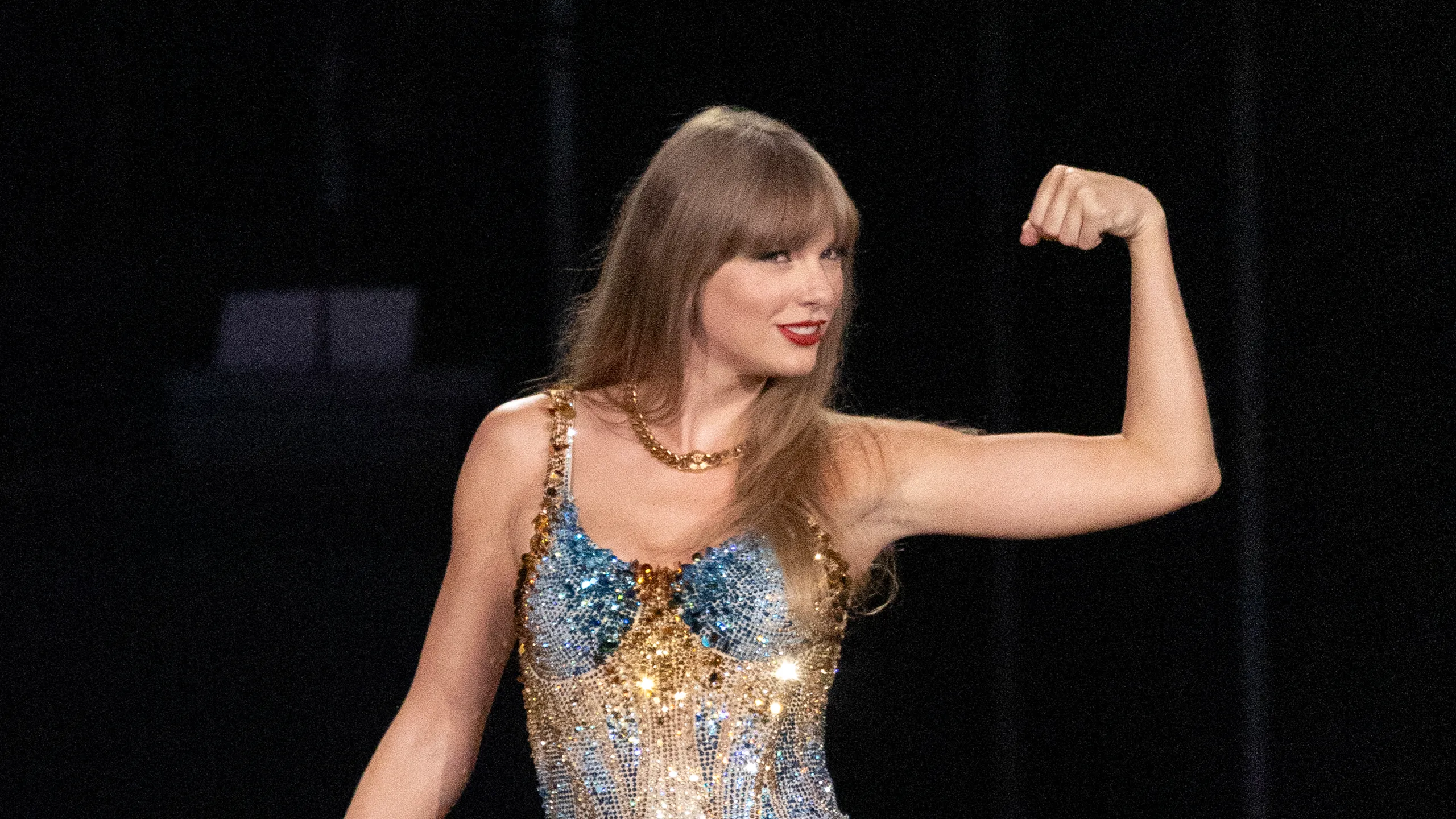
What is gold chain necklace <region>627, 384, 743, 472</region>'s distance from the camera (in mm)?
1784

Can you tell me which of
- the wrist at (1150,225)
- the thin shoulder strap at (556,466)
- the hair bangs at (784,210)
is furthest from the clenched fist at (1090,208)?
the thin shoulder strap at (556,466)

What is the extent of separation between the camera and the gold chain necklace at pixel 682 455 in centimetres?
178

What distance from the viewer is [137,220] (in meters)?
2.85

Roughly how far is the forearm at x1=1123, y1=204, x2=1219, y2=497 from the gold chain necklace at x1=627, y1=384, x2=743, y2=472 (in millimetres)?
438

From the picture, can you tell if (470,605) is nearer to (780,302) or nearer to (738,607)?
(738,607)

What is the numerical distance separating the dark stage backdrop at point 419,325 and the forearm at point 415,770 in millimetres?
1133

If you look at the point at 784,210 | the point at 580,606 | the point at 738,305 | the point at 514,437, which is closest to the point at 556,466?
the point at 514,437

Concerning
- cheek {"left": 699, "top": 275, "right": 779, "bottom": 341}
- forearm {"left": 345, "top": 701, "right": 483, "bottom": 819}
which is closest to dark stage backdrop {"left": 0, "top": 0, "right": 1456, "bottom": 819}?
cheek {"left": 699, "top": 275, "right": 779, "bottom": 341}

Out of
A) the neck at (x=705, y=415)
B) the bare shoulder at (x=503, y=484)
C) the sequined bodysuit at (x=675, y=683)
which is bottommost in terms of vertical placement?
the sequined bodysuit at (x=675, y=683)

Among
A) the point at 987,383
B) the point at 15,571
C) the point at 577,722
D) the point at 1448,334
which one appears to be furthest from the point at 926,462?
the point at 15,571

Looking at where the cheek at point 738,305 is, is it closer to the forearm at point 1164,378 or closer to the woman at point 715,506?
the woman at point 715,506

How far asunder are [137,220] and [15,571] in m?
0.65

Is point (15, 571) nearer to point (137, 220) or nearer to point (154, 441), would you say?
point (154, 441)

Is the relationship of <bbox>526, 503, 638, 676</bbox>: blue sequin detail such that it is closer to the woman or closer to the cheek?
the woman
